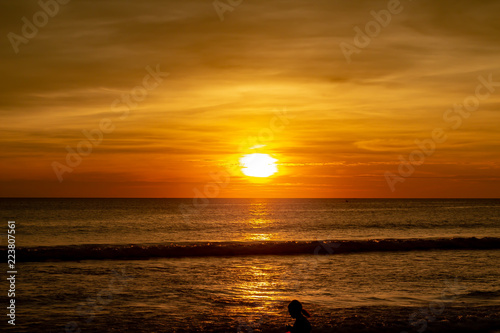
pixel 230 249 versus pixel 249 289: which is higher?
pixel 230 249

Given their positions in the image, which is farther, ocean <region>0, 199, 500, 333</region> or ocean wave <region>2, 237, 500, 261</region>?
ocean wave <region>2, 237, 500, 261</region>

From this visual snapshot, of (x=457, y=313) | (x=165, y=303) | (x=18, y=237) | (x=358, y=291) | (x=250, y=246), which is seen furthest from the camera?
(x=18, y=237)

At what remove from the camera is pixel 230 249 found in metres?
38.6

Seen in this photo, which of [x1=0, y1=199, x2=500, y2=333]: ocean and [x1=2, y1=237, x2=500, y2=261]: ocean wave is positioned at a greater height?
[x1=2, y1=237, x2=500, y2=261]: ocean wave

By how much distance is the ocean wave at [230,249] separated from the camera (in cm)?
3491

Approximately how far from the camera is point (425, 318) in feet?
52.5

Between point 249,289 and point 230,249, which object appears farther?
point 230,249

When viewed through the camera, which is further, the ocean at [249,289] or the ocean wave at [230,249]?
the ocean wave at [230,249]

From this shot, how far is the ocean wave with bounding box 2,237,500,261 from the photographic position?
34.9 meters

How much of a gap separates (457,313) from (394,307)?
2191mm

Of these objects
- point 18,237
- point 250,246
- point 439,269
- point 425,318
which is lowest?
point 425,318

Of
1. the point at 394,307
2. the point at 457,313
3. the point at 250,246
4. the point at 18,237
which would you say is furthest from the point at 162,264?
the point at 18,237

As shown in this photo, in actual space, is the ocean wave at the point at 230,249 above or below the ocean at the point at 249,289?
above

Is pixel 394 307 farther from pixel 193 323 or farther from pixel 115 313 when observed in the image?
pixel 115 313
